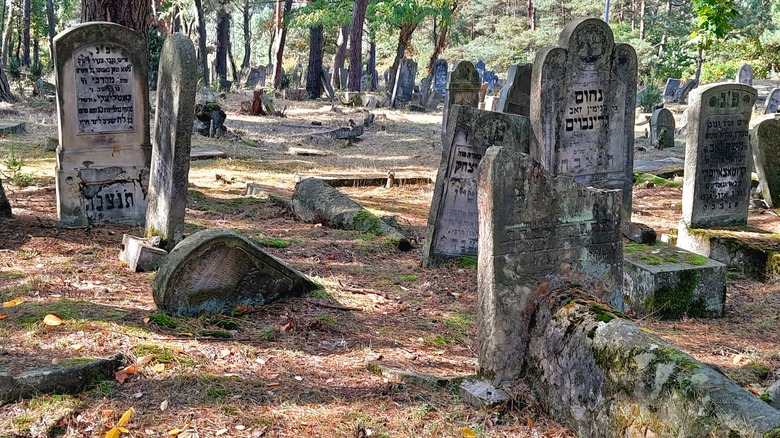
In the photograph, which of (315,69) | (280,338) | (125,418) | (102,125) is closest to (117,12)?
(102,125)

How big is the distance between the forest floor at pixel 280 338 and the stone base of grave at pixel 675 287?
13 cm

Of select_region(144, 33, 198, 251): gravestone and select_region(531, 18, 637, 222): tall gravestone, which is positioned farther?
select_region(531, 18, 637, 222): tall gravestone

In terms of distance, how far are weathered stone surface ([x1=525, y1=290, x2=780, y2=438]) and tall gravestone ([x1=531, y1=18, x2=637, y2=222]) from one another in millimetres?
4342

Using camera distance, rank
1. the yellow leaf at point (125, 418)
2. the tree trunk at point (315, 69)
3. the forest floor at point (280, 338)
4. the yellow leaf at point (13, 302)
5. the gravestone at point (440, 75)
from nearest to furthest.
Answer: the yellow leaf at point (125, 418) → the forest floor at point (280, 338) → the yellow leaf at point (13, 302) → the gravestone at point (440, 75) → the tree trunk at point (315, 69)

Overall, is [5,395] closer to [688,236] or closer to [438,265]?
[438,265]

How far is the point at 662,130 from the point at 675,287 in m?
12.8

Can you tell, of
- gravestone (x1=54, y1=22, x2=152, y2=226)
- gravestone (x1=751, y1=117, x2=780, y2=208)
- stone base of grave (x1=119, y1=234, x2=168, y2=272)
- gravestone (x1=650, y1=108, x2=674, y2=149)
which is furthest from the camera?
gravestone (x1=650, y1=108, x2=674, y2=149)

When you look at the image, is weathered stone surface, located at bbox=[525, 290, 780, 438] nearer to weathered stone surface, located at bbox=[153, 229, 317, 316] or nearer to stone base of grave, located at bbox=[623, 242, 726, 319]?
weathered stone surface, located at bbox=[153, 229, 317, 316]

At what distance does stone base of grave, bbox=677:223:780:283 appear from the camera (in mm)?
7719

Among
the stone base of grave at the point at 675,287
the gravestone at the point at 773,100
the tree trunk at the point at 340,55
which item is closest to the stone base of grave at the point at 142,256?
the stone base of grave at the point at 675,287

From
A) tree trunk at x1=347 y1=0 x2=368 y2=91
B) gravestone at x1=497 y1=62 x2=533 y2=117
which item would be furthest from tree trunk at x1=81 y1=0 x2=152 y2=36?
tree trunk at x1=347 y1=0 x2=368 y2=91

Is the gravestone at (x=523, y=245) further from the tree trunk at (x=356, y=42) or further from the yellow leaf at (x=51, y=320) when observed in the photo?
the tree trunk at (x=356, y=42)

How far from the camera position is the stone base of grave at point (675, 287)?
6.55m

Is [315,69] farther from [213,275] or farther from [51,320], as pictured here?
[51,320]
